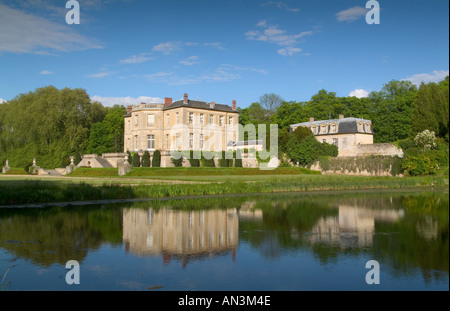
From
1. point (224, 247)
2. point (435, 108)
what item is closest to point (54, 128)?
point (224, 247)

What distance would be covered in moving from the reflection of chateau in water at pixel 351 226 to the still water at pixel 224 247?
0.10 ft

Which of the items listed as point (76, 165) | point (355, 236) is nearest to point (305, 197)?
→ point (355, 236)

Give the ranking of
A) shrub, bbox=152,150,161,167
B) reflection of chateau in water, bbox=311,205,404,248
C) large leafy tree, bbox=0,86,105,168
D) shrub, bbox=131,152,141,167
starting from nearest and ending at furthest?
reflection of chateau in water, bbox=311,205,404,248 → shrub, bbox=152,150,161,167 → shrub, bbox=131,152,141,167 → large leafy tree, bbox=0,86,105,168

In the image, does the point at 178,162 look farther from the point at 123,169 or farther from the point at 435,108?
the point at 435,108

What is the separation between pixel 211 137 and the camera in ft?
152

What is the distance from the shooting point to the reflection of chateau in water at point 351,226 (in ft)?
32.0

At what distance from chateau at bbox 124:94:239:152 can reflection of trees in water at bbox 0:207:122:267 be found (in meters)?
29.4

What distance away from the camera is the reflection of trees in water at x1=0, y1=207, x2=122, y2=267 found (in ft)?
27.9

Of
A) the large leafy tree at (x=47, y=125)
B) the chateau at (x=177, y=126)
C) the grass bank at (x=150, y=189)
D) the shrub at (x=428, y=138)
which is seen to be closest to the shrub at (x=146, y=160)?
the chateau at (x=177, y=126)

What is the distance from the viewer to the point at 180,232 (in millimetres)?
10758

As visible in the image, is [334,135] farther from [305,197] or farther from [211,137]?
[305,197]

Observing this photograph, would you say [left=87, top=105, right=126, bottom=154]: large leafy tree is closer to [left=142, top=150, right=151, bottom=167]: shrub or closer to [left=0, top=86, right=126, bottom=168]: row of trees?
[left=0, top=86, right=126, bottom=168]: row of trees

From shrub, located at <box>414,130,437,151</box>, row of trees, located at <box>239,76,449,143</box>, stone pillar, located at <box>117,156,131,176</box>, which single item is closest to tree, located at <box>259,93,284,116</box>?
row of trees, located at <box>239,76,449,143</box>

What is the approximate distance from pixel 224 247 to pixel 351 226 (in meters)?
4.43
